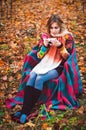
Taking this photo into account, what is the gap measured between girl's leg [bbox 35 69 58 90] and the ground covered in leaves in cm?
41

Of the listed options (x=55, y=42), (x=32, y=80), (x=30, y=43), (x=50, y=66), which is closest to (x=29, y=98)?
(x=32, y=80)

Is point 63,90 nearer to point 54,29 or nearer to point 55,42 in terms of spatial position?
point 55,42

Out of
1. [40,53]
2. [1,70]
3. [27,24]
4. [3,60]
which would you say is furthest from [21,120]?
[27,24]

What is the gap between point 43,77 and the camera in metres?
4.98

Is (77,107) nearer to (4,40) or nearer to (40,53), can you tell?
(40,53)

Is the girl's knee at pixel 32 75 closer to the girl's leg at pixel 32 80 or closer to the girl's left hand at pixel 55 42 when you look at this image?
the girl's leg at pixel 32 80

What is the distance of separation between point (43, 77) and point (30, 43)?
317 centimetres

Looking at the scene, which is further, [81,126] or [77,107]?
[77,107]

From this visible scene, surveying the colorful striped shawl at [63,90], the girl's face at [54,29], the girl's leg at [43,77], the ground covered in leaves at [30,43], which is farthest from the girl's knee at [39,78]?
the girl's face at [54,29]

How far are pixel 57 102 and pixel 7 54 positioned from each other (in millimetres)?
2810

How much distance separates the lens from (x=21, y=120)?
15.5 ft

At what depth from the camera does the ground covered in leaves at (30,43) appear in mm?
4640

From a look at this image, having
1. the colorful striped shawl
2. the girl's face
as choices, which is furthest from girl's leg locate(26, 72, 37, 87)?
the girl's face

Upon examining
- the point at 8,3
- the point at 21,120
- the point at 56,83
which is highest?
the point at 8,3
